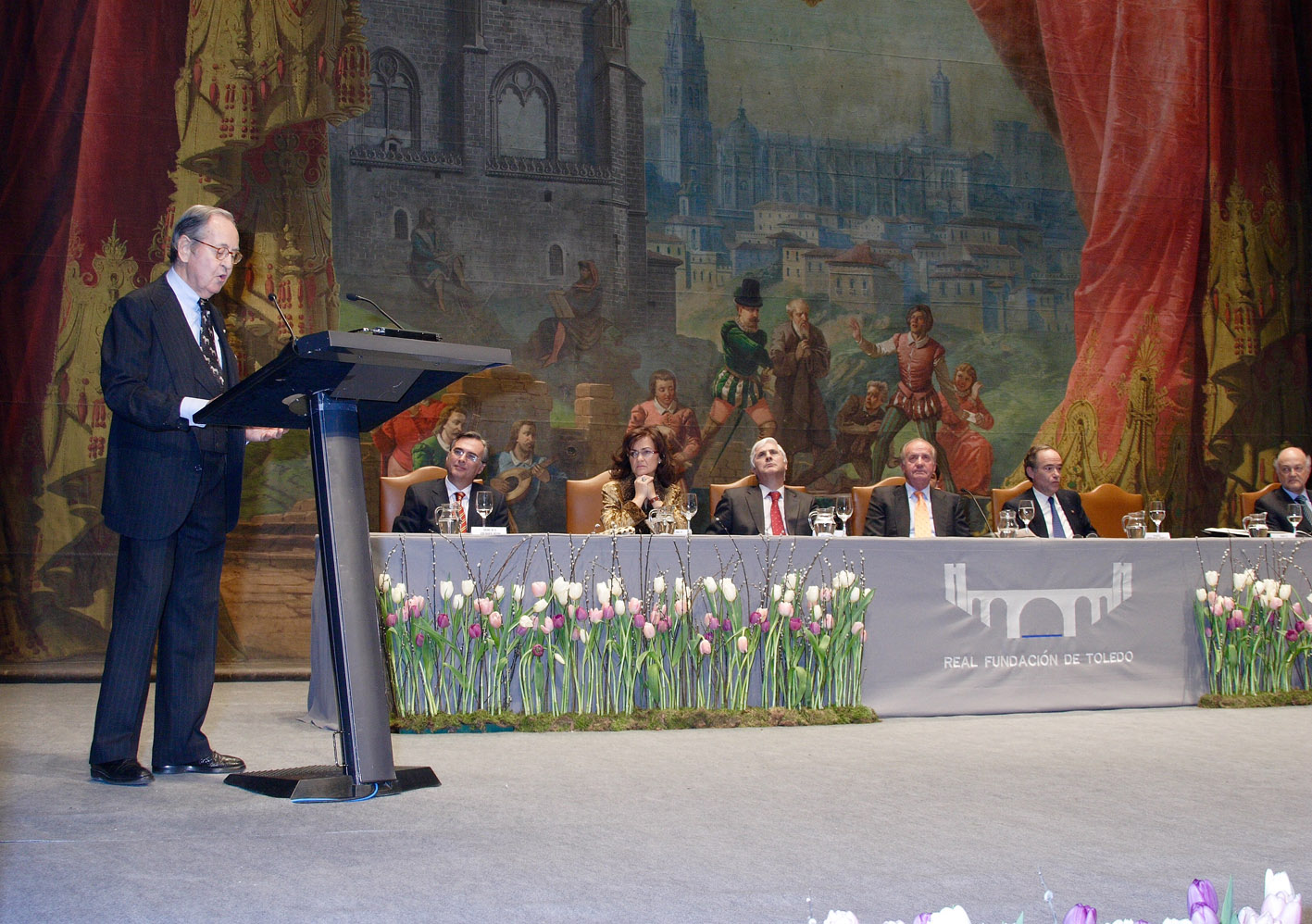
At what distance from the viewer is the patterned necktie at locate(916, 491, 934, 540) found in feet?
17.3

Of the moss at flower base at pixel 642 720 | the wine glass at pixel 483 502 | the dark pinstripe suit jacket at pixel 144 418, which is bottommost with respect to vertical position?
the moss at flower base at pixel 642 720

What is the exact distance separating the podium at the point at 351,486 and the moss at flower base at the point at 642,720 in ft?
4.23

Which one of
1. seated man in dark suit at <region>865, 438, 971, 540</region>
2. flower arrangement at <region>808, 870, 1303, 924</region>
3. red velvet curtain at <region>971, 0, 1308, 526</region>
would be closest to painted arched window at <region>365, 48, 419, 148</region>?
seated man in dark suit at <region>865, 438, 971, 540</region>

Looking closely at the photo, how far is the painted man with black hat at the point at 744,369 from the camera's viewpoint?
25.4 feet

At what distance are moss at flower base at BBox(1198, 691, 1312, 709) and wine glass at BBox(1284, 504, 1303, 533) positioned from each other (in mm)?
787

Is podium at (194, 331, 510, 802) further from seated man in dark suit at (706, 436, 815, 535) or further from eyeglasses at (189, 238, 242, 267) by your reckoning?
seated man in dark suit at (706, 436, 815, 535)

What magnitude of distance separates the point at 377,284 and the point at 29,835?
5.20 meters

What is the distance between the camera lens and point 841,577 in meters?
4.24

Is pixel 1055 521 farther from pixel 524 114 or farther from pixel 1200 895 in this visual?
pixel 1200 895

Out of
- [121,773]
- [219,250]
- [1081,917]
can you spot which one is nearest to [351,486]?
[219,250]

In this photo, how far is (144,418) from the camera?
2.83 metres

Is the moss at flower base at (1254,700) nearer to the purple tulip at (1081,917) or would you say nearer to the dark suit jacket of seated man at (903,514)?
the dark suit jacket of seated man at (903,514)

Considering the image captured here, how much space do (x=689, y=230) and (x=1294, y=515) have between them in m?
4.03

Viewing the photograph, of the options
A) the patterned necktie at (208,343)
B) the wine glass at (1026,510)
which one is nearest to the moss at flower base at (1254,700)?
the wine glass at (1026,510)
